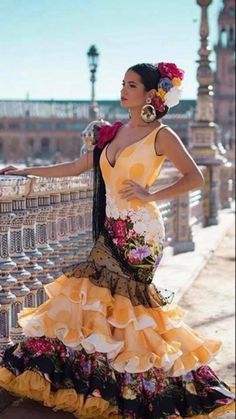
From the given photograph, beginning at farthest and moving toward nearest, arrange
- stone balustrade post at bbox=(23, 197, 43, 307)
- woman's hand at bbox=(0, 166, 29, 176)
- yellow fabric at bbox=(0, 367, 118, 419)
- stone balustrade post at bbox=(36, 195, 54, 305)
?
stone balustrade post at bbox=(36, 195, 54, 305)
stone balustrade post at bbox=(23, 197, 43, 307)
woman's hand at bbox=(0, 166, 29, 176)
yellow fabric at bbox=(0, 367, 118, 419)

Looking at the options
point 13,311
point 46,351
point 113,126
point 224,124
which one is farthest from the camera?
point 224,124

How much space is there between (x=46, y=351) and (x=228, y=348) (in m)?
3.55

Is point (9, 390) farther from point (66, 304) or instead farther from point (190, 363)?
point (190, 363)

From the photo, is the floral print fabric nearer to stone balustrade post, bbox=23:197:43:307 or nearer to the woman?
the woman

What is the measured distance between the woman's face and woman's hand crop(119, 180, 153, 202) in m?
0.37

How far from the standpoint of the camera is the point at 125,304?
11.2 ft

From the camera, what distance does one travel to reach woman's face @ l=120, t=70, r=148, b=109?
11.4 feet

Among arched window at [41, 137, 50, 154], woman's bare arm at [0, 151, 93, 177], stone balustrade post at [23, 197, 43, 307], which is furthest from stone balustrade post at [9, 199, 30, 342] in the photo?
arched window at [41, 137, 50, 154]

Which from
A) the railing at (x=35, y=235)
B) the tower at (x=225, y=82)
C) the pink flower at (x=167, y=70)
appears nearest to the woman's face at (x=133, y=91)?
the pink flower at (x=167, y=70)

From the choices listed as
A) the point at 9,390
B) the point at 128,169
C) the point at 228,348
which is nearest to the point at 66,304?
the point at 9,390

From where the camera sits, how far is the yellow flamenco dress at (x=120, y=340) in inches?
131

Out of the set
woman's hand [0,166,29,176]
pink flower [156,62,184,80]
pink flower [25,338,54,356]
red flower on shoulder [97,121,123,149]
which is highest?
pink flower [156,62,184,80]

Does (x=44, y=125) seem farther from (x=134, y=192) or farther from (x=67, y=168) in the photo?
(x=134, y=192)

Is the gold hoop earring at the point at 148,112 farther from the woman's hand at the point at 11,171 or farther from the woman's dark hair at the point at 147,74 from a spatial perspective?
the woman's hand at the point at 11,171
